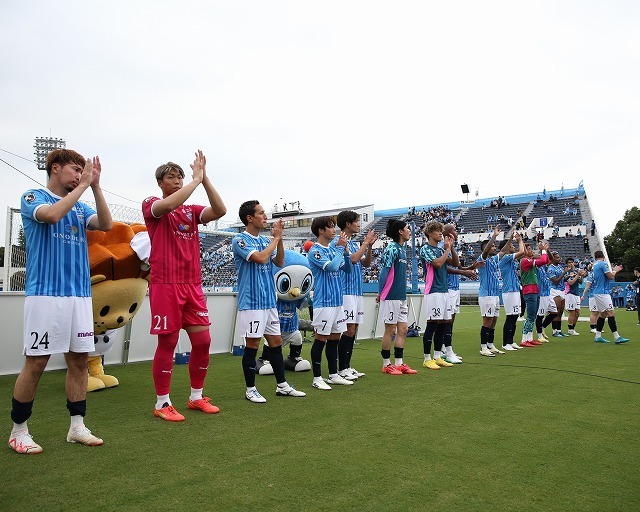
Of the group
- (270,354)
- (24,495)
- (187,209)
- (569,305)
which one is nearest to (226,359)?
(270,354)

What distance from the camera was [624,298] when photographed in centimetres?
2822

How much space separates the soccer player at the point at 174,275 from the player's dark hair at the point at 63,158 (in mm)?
715

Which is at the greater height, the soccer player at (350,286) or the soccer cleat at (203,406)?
the soccer player at (350,286)

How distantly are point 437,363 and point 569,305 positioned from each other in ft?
24.8

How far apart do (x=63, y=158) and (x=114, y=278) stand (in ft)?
6.75

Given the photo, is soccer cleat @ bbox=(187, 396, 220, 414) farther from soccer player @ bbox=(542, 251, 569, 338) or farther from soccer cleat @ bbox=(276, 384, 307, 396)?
soccer player @ bbox=(542, 251, 569, 338)

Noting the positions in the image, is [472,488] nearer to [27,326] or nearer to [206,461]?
[206,461]

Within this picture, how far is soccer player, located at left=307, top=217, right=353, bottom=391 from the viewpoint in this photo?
585 cm

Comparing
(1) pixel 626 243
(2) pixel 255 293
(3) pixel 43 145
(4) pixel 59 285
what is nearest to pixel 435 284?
(2) pixel 255 293

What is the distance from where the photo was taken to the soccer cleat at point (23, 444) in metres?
3.26

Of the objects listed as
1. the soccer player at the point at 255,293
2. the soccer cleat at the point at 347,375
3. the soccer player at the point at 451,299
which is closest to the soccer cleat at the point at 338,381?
the soccer cleat at the point at 347,375

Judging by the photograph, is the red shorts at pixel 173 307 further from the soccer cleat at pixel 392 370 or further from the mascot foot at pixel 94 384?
the soccer cleat at pixel 392 370

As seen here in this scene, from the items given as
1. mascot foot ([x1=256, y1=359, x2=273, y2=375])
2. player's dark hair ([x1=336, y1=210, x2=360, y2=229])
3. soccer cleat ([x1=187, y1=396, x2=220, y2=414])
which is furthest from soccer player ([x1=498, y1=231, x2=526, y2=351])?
soccer cleat ([x1=187, y1=396, x2=220, y2=414])

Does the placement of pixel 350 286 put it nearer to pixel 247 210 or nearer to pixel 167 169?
pixel 247 210
